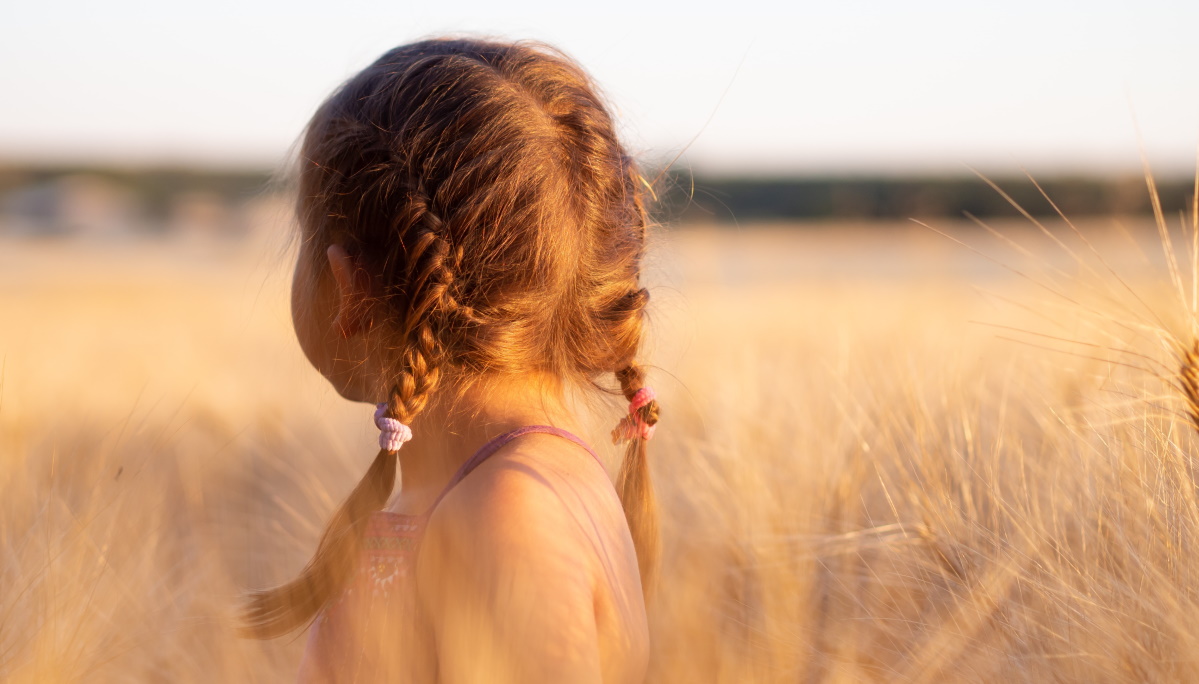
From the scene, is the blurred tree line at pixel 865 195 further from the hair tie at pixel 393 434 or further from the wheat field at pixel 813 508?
the hair tie at pixel 393 434

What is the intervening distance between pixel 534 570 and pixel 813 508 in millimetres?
859

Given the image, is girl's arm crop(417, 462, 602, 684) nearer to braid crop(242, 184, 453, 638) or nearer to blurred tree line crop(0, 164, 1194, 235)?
braid crop(242, 184, 453, 638)

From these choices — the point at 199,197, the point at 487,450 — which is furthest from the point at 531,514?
the point at 199,197

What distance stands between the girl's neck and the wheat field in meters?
0.36

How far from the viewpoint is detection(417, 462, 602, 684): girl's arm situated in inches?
41.6

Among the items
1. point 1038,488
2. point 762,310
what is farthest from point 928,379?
point 762,310

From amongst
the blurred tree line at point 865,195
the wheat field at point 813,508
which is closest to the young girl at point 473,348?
the wheat field at point 813,508

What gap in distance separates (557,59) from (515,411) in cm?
56

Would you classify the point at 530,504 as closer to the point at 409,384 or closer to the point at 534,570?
the point at 534,570

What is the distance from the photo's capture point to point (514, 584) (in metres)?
1.06

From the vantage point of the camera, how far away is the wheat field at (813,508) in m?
1.24

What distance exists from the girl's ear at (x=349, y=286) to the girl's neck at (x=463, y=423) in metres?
0.16

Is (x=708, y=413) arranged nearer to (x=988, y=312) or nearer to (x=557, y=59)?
(x=557, y=59)

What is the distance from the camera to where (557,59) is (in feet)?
4.73
